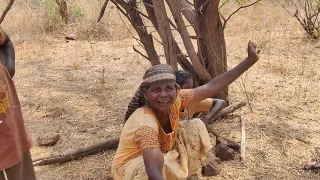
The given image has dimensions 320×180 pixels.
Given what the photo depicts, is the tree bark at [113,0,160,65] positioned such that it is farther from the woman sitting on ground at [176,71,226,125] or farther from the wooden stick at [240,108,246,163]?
the wooden stick at [240,108,246,163]

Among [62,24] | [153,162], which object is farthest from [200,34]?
[62,24]

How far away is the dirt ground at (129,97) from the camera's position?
10.2 ft

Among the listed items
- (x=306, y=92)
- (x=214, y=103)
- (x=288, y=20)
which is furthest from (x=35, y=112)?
(x=288, y=20)

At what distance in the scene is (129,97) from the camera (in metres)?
4.71

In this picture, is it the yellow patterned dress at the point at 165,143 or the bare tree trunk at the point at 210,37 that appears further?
the bare tree trunk at the point at 210,37

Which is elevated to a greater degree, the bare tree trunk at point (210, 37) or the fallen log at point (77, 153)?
the bare tree trunk at point (210, 37)

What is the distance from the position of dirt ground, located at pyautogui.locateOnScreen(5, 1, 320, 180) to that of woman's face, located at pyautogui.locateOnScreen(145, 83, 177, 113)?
92cm

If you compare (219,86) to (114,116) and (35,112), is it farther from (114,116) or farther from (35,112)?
(35,112)

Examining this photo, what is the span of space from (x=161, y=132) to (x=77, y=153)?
116cm

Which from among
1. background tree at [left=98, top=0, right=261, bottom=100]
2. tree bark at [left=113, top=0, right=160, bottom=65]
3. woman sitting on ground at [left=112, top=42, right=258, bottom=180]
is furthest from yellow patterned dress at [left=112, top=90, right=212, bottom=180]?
tree bark at [left=113, top=0, right=160, bottom=65]

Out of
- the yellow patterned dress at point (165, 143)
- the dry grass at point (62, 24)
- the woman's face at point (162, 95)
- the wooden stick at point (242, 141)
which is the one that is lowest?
the wooden stick at point (242, 141)

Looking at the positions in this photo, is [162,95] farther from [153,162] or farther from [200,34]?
[200,34]

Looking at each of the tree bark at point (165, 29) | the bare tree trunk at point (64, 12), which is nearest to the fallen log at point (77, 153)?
the tree bark at point (165, 29)

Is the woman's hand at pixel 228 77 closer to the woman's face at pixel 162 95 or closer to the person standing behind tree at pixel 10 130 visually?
the woman's face at pixel 162 95
